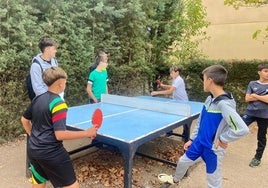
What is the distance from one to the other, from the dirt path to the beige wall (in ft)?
26.6

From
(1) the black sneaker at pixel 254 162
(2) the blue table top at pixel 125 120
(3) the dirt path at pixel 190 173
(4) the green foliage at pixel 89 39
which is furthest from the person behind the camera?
(4) the green foliage at pixel 89 39

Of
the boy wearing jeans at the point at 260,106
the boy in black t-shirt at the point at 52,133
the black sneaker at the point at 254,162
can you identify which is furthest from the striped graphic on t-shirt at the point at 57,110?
the black sneaker at the point at 254,162

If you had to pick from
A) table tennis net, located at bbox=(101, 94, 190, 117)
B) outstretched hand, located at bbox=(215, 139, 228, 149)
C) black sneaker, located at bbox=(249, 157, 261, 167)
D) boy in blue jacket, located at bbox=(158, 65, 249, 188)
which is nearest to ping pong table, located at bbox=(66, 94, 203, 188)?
table tennis net, located at bbox=(101, 94, 190, 117)

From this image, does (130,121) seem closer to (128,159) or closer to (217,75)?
(128,159)

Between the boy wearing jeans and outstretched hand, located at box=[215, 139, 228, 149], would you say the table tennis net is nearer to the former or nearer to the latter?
the boy wearing jeans

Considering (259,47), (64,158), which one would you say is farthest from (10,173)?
(259,47)

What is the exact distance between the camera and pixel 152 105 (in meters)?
5.18

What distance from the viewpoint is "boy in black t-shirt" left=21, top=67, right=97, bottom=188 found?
8.98ft

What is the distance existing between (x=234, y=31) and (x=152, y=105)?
9921 millimetres

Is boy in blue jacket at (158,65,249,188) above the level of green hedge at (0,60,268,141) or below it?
A: above

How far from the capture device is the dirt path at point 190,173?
4484mm

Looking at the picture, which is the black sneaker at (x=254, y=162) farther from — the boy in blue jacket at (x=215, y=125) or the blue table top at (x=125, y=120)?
the boy in blue jacket at (x=215, y=125)

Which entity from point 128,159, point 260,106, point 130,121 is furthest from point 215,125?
point 260,106

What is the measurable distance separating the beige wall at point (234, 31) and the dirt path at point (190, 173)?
26.6ft
